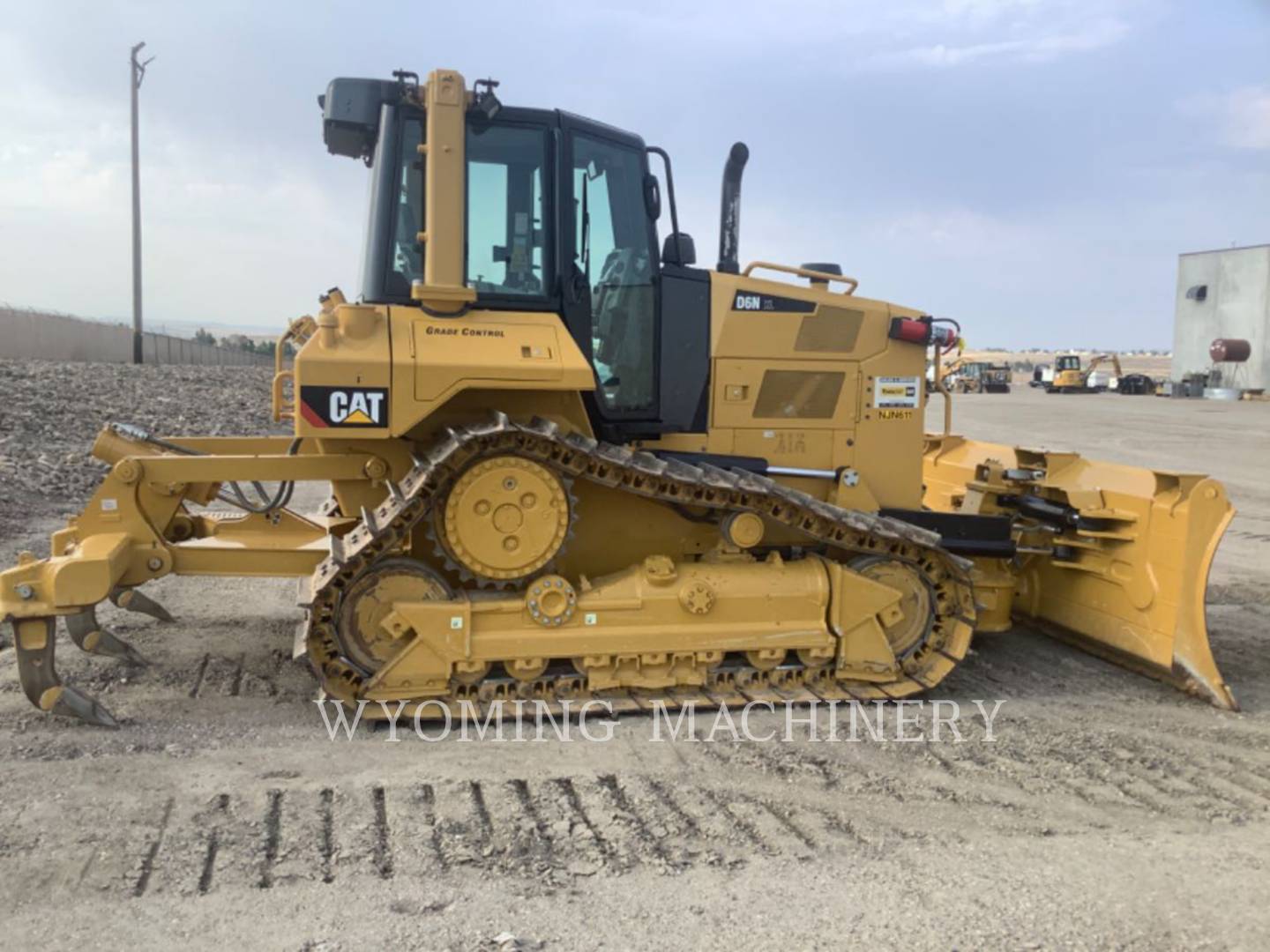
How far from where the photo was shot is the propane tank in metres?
44.0

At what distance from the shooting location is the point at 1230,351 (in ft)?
144

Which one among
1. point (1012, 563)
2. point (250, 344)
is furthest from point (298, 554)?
point (250, 344)

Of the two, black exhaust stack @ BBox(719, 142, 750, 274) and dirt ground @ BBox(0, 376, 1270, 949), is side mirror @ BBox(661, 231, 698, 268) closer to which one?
black exhaust stack @ BBox(719, 142, 750, 274)

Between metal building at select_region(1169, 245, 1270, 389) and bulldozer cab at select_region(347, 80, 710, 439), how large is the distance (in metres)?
48.2

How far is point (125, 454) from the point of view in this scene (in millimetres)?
5414

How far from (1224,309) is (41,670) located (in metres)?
54.0

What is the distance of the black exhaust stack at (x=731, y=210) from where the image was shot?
5.68 m

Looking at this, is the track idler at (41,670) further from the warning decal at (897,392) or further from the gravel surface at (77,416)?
the warning decal at (897,392)

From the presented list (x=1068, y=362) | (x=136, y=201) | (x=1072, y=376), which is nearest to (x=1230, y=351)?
(x=1072, y=376)

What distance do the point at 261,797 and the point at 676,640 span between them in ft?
7.24

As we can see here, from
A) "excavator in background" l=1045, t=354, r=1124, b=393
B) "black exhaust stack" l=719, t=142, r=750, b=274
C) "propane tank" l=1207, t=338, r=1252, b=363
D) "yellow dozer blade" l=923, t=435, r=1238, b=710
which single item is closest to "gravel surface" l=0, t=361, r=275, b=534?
"black exhaust stack" l=719, t=142, r=750, b=274

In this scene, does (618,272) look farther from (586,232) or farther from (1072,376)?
(1072,376)

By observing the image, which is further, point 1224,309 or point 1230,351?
point 1224,309

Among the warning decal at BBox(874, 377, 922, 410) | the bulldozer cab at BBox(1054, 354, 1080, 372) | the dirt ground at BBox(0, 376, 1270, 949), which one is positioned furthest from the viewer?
the bulldozer cab at BBox(1054, 354, 1080, 372)
